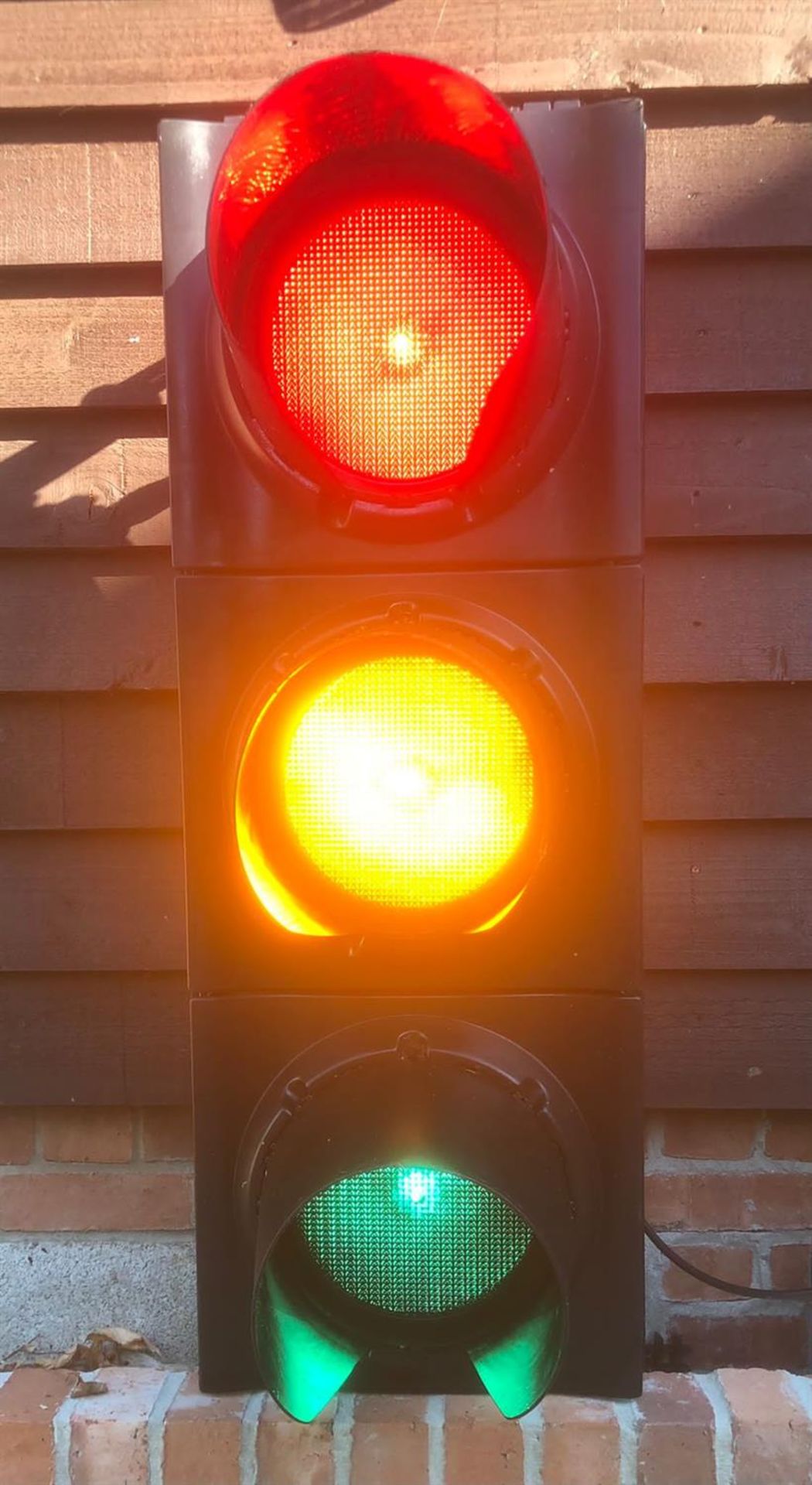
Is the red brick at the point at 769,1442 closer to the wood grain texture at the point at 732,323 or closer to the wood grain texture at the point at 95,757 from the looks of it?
the wood grain texture at the point at 95,757

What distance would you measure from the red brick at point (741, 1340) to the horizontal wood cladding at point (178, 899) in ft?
1.64

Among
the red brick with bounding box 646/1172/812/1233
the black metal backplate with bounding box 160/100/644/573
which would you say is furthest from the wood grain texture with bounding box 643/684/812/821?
the black metal backplate with bounding box 160/100/644/573

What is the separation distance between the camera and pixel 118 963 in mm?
1312

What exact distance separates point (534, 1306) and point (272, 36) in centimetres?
142

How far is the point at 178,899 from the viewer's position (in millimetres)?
1311

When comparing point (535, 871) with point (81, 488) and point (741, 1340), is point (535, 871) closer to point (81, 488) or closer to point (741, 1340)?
point (81, 488)

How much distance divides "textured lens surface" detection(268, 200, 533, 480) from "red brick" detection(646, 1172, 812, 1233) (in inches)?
43.4

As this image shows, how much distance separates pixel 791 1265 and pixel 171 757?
1088 mm

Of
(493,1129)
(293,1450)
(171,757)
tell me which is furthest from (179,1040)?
(493,1129)

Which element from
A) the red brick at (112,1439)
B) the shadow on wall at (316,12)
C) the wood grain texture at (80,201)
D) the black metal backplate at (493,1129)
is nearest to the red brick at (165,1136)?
the red brick at (112,1439)

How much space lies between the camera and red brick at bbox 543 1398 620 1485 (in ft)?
3.25

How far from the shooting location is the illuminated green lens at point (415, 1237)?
0.76m

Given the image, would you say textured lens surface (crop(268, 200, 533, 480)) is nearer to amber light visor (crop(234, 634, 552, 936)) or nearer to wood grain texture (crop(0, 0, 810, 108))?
amber light visor (crop(234, 634, 552, 936))

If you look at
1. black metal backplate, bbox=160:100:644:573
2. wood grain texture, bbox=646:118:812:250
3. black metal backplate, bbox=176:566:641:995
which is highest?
wood grain texture, bbox=646:118:812:250
